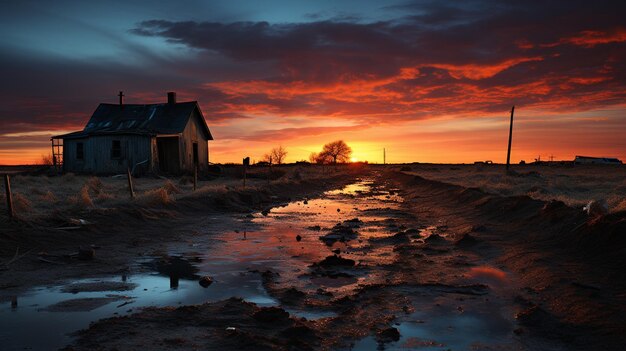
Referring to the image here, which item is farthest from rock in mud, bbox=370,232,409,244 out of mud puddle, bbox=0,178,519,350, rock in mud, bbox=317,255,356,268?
rock in mud, bbox=317,255,356,268

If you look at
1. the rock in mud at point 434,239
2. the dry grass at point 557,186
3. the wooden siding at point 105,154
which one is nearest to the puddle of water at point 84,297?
the rock in mud at point 434,239

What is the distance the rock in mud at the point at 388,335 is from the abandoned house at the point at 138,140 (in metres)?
30.4

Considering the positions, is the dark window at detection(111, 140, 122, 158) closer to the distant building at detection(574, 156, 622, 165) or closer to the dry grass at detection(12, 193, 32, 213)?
the dry grass at detection(12, 193, 32, 213)

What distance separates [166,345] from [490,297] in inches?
168

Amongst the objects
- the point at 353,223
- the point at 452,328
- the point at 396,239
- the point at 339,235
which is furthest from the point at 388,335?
the point at 353,223

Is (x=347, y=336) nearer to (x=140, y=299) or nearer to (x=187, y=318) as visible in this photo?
(x=187, y=318)

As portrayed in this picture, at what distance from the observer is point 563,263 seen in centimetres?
793

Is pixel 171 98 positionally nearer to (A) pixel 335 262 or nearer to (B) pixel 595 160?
(A) pixel 335 262

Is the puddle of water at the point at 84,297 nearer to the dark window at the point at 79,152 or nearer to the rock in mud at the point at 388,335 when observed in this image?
the rock in mud at the point at 388,335

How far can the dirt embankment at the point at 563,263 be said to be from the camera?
524 cm

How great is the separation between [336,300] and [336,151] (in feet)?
362

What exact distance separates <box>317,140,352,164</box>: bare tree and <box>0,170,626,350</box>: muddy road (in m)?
105

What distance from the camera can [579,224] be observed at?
376 inches

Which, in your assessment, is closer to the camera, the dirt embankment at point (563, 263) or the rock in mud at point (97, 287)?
the dirt embankment at point (563, 263)
